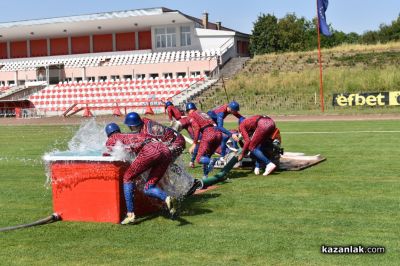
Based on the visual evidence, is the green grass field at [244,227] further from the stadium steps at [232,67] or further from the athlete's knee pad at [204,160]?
the stadium steps at [232,67]

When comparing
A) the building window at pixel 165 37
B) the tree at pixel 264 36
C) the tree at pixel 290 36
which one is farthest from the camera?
the tree at pixel 290 36

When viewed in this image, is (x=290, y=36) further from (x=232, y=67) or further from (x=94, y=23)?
(x=94, y=23)

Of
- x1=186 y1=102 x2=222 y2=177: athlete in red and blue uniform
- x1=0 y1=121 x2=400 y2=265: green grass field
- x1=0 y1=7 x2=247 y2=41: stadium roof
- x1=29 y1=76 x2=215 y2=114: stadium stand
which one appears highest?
x1=0 y1=7 x2=247 y2=41: stadium roof

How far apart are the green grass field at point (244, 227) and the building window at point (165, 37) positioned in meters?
47.9

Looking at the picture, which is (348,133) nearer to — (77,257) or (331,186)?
(331,186)

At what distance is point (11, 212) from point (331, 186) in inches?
226

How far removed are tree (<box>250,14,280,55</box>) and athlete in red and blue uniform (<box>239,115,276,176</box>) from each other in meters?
60.1

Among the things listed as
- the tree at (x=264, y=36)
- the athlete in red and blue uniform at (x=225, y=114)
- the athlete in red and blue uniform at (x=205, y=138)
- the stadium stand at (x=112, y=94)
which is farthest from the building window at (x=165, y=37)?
the athlete in red and blue uniform at (x=205, y=138)

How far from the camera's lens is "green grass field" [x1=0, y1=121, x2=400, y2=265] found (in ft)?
22.2

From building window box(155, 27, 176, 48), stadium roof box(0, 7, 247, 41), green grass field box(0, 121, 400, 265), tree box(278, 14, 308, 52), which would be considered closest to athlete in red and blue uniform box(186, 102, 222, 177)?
green grass field box(0, 121, 400, 265)

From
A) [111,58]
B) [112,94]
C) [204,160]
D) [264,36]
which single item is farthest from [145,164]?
[264,36]

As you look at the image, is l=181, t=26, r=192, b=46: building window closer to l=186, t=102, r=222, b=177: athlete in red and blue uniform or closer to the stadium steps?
the stadium steps

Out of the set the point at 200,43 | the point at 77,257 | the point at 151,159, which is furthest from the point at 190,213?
the point at 200,43

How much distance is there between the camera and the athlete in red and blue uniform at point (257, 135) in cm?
1273
